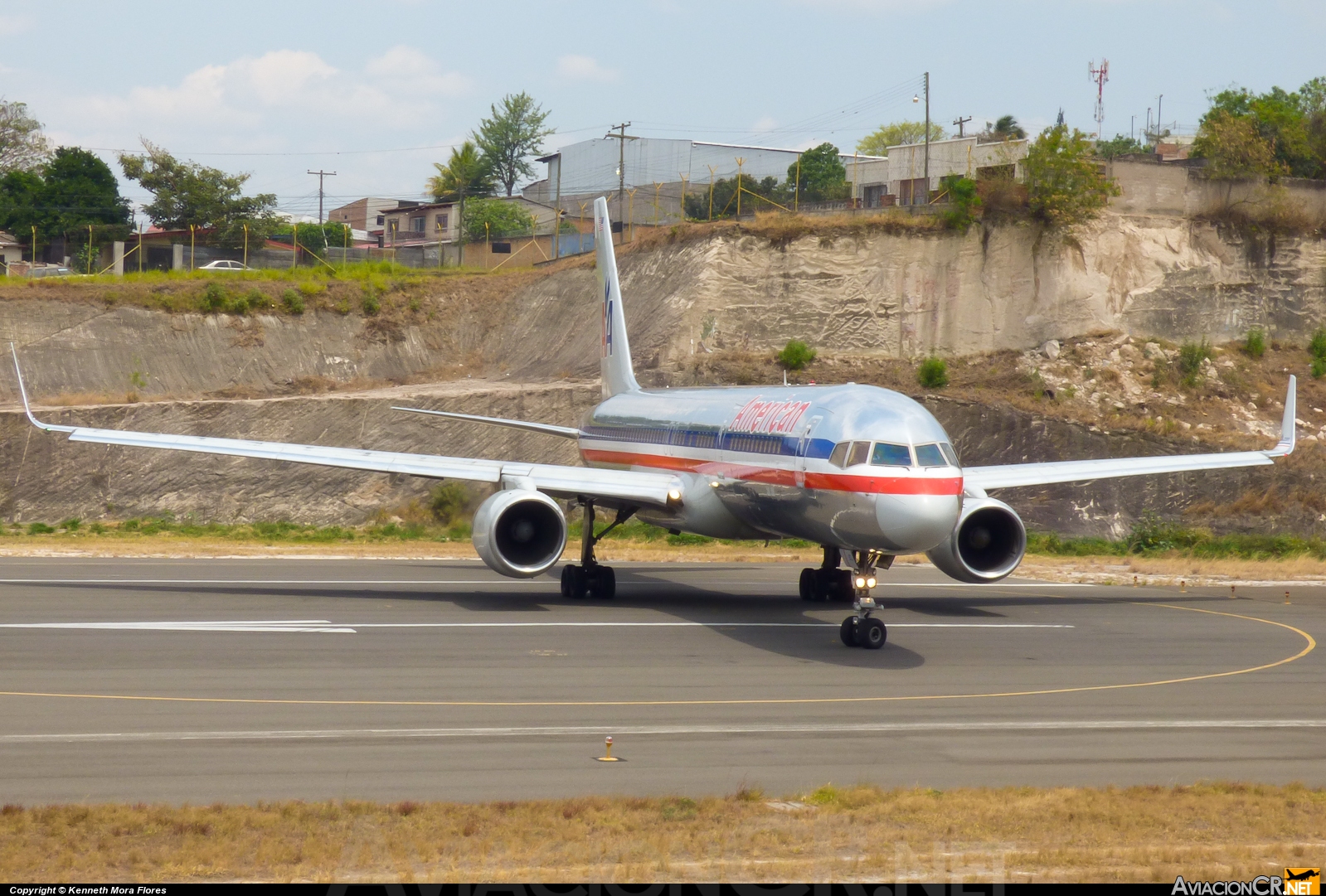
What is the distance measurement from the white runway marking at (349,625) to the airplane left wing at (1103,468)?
3076 mm

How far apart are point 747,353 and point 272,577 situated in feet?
101

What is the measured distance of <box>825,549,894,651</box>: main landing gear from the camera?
1973 cm

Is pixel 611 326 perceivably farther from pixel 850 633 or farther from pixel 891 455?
pixel 891 455

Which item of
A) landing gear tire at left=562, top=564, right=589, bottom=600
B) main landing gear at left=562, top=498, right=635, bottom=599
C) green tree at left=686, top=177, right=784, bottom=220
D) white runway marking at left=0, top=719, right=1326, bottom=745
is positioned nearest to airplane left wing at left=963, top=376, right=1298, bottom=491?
main landing gear at left=562, top=498, right=635, bottom=599

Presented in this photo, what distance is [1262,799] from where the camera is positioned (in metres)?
10.9

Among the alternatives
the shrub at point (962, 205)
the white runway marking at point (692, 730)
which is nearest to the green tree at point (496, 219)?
the shrub at point (962, 205)

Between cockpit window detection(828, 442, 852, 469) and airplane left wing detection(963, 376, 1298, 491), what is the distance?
5.48m

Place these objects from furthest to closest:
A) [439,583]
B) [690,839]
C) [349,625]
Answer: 1. [439,583]
2. [349,625]
3. [690,839]

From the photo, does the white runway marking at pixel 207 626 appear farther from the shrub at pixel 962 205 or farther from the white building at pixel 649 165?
the white building at pixel 649 165

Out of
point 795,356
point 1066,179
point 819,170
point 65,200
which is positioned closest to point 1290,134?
point 1066,179

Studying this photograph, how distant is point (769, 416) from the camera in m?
22.8

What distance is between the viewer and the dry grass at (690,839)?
28.4ft

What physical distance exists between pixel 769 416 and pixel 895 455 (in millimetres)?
4059

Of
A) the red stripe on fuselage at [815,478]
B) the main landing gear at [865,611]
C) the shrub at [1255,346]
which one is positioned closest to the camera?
the red stripe on fuselage at [815,478]
